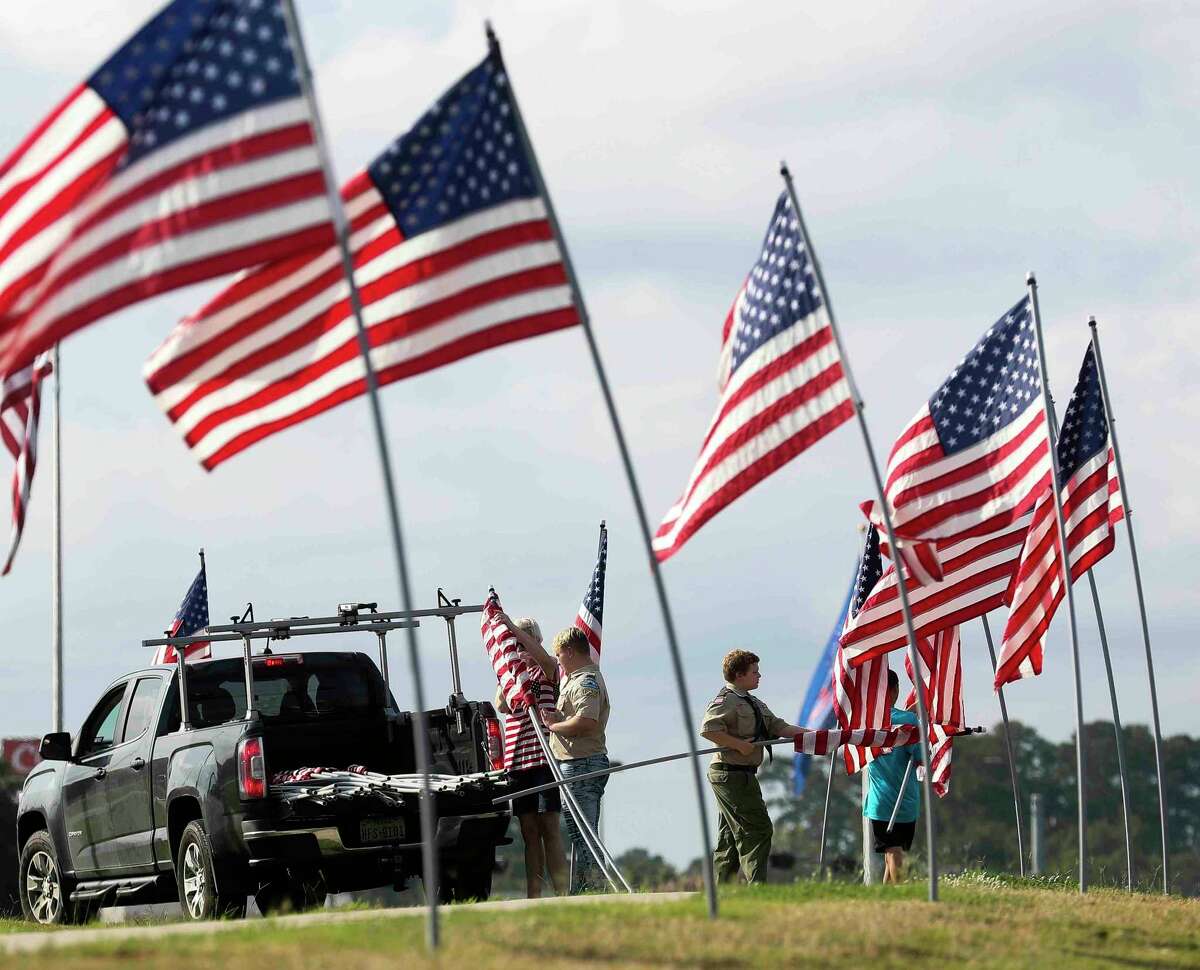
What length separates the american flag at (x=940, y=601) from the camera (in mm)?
15695

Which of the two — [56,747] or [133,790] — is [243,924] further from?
[56,747]

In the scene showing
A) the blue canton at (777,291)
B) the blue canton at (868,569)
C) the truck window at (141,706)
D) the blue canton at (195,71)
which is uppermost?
the blue canton at (195,71)

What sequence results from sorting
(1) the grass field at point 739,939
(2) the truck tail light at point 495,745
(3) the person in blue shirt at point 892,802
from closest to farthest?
1. (1) the grass field at point 739,939
2. (2) the truck tail light at point 495,745
3. (3) the person in blue shirt at point 892,802

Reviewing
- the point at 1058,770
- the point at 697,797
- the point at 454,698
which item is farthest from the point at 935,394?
the point at 1058,770

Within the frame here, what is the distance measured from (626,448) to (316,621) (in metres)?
4.57

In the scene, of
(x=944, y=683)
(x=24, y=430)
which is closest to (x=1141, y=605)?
(x=944, y=683)

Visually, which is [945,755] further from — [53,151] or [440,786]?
[53,151]

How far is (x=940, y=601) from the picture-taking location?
15.8 metres

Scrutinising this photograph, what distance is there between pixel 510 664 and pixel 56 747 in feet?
11.3

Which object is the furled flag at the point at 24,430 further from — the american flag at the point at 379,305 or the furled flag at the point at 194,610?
the furled flag at the point at 194,610

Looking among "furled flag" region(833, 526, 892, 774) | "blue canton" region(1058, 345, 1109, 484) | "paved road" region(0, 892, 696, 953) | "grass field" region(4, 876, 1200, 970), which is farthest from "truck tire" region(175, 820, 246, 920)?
"blue canton" region(1058, 345, 1109, 484)

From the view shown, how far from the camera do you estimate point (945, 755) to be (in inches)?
704

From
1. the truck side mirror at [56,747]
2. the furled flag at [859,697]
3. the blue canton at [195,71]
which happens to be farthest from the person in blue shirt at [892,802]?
the blue canton at [195,71]

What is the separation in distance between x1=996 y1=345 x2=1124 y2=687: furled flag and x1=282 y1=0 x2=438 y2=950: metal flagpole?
6808 millimetres
